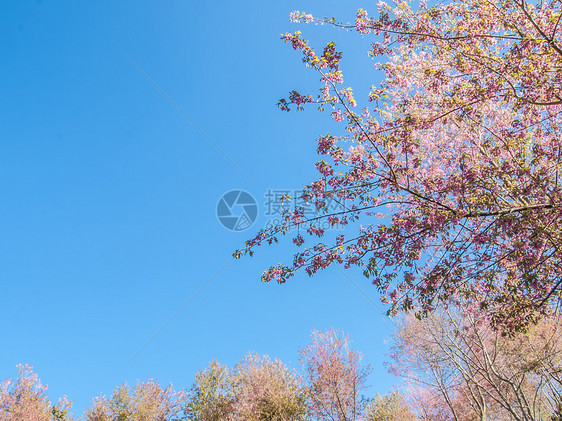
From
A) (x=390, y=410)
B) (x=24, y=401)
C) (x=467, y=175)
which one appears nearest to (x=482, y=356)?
(x=390, y=410)

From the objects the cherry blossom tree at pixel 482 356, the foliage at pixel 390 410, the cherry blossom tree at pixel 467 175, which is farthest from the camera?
the foliage at pixel 390 410

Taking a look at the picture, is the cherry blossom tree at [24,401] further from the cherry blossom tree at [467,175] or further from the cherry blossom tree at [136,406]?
the cherry blossom tree at [467,175]

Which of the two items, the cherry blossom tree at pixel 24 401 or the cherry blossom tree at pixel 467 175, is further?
the cherry blossom tree at pixel 24 401

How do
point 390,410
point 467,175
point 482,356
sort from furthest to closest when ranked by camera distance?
point 390,410, point 482,356, point 467,175

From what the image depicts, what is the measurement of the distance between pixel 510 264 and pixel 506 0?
4.58 metres

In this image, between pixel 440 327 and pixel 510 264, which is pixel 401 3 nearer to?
pixel 510 264

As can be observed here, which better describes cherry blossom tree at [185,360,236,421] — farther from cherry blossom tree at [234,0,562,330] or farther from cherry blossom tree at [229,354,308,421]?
cherry blossom tree at [234,0,562,330]

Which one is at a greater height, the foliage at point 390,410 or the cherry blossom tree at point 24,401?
the cherry blossom tree at point 24,401

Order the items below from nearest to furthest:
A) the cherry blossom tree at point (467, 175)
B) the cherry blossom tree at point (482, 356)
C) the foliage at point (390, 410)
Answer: the cherry blossom tree at point (467, 175)
the cherry blossom tree at point (482, 356)
the foliage at point (390, 410)

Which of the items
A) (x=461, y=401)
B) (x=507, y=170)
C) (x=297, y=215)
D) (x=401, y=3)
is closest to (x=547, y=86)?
(x=507, y=170)

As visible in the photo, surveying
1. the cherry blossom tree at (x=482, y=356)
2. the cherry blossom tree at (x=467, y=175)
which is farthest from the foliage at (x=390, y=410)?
the cherry blossom tree at (x=467, y=175)

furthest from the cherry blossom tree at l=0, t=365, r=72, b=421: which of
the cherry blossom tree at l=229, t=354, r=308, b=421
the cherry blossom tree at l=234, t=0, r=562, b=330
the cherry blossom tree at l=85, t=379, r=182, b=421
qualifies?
the cherry blossom tree at l=234, t=0, r=562, b=330

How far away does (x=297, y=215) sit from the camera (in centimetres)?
570

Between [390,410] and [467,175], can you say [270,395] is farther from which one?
[467,175]
